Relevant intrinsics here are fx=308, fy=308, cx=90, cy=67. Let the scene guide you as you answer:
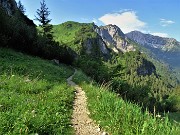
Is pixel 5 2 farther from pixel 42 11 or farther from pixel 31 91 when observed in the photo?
pixel 31 91

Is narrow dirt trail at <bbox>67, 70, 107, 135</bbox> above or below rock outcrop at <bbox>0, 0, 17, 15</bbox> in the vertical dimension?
below

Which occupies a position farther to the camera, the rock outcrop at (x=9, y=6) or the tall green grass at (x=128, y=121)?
the rock outcrop at (x=9, y=6)

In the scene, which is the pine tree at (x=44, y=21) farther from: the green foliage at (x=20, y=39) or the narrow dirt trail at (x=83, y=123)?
the narrow dirt trail at (x=83, y=123)

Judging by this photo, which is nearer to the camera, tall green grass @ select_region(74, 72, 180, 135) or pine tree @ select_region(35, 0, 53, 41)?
tall green grass @ select_region(74, 72, 180, 135)

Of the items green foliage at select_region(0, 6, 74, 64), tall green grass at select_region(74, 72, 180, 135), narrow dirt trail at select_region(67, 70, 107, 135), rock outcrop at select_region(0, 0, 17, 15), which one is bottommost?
narrow dirt trail at select_region(67, 70, 107, 135)

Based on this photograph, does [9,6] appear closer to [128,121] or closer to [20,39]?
[20,39]

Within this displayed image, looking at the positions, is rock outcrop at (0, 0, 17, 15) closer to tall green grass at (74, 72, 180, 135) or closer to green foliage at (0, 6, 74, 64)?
green foliage at (0, 6, 74, 64)

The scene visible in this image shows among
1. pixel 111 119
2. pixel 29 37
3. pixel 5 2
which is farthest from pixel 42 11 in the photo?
pixel 111 119

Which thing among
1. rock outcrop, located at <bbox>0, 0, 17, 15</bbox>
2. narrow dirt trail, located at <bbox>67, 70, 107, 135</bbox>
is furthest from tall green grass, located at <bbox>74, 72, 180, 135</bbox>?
rock outcrop, located at <bbox>0, 0, 17, 15</bbox>

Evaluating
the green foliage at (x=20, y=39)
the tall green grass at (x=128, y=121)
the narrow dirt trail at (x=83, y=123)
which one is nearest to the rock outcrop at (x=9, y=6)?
the green foliage at (x=20, y=39)

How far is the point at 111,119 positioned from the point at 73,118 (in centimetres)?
244

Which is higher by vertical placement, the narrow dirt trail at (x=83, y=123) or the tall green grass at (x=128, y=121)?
the tall green grass at (x=128, y=121)

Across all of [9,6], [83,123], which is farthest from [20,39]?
[83,123]

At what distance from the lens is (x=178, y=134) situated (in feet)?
29.8
